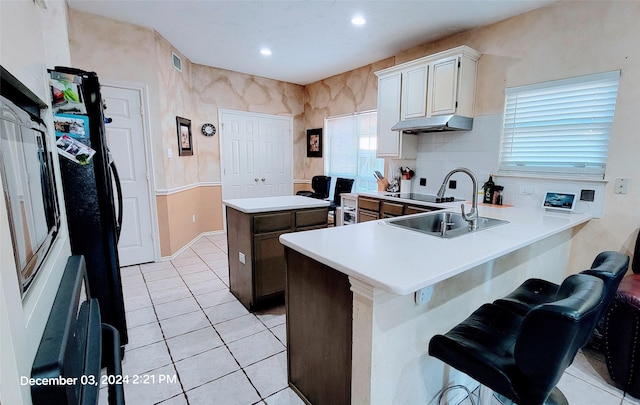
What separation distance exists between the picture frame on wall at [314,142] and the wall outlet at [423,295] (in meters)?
4.56

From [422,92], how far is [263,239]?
7.72 ft

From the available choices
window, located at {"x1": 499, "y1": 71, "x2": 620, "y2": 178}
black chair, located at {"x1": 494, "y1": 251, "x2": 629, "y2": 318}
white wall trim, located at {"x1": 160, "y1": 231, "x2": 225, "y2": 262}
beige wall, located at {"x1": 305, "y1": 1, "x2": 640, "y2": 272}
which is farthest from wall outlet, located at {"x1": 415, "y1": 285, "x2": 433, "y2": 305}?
white wall trim, located at {"x1": 160, "y1": 231, "x2": 225, "y2": 262}

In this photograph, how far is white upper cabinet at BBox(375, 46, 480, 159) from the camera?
9.89 ft

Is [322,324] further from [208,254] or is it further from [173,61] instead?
[173,61]

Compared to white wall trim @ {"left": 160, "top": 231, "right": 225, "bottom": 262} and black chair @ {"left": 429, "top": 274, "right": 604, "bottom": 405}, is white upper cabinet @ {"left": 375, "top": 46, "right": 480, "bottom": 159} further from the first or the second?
white wall trim @ {"left": 160, "top": 231, "right": 225, "bottom": 262}

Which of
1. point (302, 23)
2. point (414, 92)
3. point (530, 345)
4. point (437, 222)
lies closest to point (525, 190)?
point (437, 222)

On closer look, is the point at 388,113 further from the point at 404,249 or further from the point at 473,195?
the point at 404,249

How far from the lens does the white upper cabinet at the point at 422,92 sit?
3.02 m

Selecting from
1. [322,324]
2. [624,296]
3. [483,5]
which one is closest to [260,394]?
[322,324]

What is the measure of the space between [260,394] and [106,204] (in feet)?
4.91

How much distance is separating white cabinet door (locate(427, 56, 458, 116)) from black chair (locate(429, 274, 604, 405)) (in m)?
2.34

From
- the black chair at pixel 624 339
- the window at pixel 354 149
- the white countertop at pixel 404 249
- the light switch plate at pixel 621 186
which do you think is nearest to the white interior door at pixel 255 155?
the window at pixel 354 149

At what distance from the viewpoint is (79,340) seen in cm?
82

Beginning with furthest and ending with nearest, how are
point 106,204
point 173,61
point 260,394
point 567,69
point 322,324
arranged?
point 173,61
point 567,69
point 106,204
point 260,394
point 322,324
